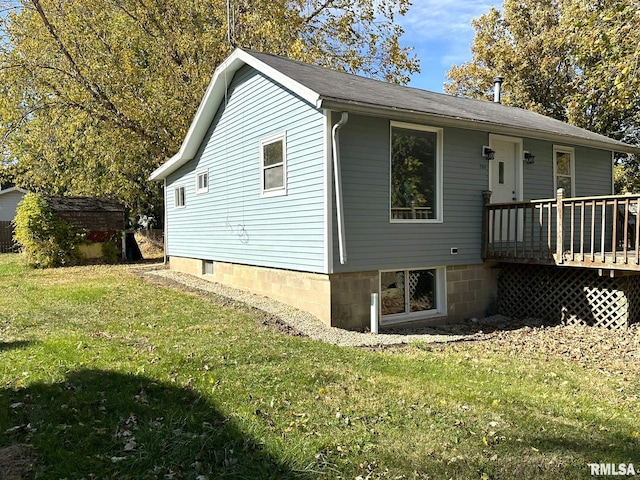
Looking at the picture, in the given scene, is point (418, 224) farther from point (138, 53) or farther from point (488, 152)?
point (138, 53)

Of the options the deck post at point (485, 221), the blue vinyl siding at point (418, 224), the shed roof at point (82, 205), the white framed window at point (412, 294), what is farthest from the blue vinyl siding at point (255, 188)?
the shed roof at point (82, 205)

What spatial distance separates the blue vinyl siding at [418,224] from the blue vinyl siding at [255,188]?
56cm

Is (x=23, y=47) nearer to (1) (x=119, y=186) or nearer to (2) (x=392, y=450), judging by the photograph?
(1) (x=119, y=186)

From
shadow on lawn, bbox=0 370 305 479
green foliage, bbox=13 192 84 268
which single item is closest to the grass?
shadow on lawn, bbox=0 370 305 479

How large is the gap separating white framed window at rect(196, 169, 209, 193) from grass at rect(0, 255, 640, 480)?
6.35 m

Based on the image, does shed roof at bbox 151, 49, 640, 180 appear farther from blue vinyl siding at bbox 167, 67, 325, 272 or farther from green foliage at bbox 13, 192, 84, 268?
green foliage at bbox 13, 192, 84, 268

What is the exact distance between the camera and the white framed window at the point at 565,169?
10742mm

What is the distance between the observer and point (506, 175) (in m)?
10.1

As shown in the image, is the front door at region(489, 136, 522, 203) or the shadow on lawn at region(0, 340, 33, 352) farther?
the front door at region(489, 136, 522, 203)

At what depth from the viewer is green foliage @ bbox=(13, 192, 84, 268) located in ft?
52.8

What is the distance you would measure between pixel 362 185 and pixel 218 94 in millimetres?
5293

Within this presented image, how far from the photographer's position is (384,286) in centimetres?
849

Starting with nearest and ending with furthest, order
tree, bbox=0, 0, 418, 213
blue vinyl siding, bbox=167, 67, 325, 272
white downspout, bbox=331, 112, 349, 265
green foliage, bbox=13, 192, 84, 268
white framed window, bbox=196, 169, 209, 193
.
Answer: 1. white downspout, bbox=331, 112, 349, 265
2. blue vinyl siding, bbox=167, 67, 325, 272
3. white framed window, bbox=196, 169, 209, 193
4. tree, bbox=0, 0, 418, 213
5. green foliage, bbox=13, 192, 84, 268

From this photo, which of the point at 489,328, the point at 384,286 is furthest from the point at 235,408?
the point at 489,328
